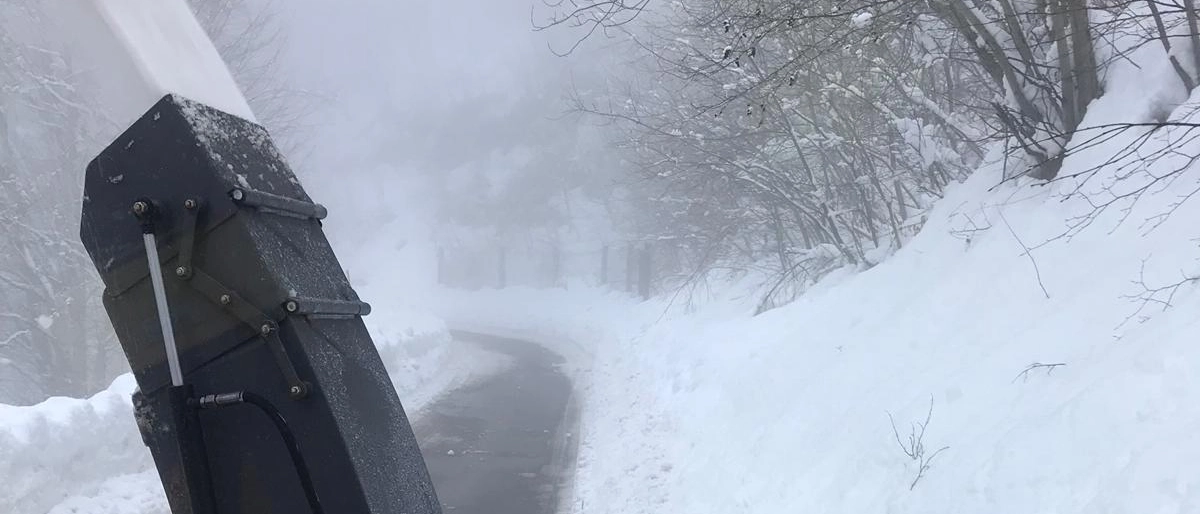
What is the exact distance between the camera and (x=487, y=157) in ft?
221

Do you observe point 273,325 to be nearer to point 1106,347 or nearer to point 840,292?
point 1106,347

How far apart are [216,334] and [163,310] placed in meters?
0.13

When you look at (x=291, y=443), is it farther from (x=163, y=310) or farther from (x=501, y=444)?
(x=501, y=444)

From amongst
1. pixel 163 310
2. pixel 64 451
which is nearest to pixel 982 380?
pixel 163 310

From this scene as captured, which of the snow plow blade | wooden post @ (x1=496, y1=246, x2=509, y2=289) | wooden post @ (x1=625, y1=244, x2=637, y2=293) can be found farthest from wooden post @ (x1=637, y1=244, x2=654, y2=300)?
the snow plow blade

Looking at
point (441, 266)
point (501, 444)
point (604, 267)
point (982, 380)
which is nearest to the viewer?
point (982, 380)

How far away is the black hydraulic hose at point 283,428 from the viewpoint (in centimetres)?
177

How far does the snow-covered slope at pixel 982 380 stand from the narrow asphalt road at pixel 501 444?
54 centimetres

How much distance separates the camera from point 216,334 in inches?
72.2

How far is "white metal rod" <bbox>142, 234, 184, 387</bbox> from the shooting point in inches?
70.4

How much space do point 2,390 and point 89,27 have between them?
20344 millimetres

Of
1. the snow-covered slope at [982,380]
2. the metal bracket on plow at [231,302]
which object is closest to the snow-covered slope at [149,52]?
the metal bracket on plow at [231,302]

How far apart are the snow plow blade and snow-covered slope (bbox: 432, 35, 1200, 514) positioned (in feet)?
11.0

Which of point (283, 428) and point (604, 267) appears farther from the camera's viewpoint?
point (604, 267)
